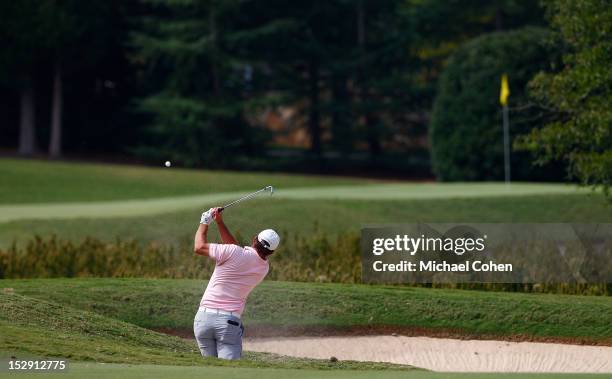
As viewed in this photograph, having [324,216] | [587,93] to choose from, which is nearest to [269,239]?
[587,93]

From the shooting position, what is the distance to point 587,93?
64.9 feet

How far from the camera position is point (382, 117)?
4797cm

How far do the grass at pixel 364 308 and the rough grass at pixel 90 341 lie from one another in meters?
1.39

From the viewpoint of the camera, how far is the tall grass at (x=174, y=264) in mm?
→ 18656

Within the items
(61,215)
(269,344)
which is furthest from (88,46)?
(269,344)

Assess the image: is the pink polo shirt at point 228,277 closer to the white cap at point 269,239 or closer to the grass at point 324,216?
the white cap at point 269,239

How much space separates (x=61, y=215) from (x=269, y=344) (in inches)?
448

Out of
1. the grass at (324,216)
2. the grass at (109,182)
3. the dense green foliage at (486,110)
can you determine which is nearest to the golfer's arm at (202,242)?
the grass at (324,216)

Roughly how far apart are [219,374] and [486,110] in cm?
2536

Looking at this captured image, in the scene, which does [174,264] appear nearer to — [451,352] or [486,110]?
[451,352]

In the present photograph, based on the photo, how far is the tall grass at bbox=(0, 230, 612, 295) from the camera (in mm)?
18656

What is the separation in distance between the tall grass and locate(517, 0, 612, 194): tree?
93.5 inches

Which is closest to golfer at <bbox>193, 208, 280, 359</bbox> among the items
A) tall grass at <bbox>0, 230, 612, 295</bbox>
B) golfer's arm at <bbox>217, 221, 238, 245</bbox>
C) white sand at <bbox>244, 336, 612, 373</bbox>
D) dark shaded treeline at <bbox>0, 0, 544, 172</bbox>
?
golfer's arm at <bbox>217, 221, 238, 245</bbox>

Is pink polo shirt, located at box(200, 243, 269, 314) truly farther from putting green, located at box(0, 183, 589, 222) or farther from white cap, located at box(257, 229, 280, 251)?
putting green, located at box(0, 183, 589, 222)
